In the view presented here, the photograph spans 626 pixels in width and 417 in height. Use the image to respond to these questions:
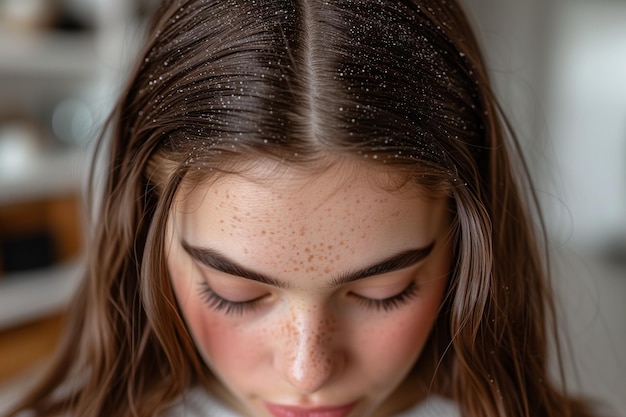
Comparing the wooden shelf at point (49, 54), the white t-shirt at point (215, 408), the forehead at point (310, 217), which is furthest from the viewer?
the wooden shelf at point (49, 54)

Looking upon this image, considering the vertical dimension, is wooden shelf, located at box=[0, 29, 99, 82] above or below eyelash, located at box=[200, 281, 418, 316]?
above

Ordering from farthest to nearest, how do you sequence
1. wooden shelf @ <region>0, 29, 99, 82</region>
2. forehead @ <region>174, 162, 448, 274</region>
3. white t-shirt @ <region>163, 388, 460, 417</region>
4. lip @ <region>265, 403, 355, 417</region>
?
wooden shelf @ <region>0, 29, 99, 82</region> → white t-shirt @ <region>163, 388, 460, 417</region> → lip @ <region>265, 403, 355, 417</region> → forehead @ <region>174, 162, 448, 274</region>

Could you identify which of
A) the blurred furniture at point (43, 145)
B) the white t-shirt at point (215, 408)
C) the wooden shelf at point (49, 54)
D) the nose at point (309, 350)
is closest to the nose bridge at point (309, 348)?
the nose at point (309, 350)

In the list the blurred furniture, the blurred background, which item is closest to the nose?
the blurred background

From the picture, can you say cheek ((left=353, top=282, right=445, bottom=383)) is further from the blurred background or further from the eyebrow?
the blurred background

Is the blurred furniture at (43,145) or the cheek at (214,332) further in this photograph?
the blurred furniture at (43,145)

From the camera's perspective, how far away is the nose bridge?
0.57m

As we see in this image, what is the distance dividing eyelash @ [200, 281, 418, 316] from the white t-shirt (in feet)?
0.65

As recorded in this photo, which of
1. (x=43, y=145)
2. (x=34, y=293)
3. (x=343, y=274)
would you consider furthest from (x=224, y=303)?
(x=43, y=145)

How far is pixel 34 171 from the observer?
1900 mm

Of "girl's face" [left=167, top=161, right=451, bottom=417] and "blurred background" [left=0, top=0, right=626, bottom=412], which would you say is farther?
"blurred background" [left=0, top=0, right=626, bottom=412]

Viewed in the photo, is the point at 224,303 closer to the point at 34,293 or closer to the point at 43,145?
the point at 34,293

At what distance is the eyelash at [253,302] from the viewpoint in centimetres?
59

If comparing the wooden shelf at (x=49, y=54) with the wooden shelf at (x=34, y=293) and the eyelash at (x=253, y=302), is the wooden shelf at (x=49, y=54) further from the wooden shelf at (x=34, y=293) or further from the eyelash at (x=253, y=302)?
the eyelash at (x=253, y=302)
